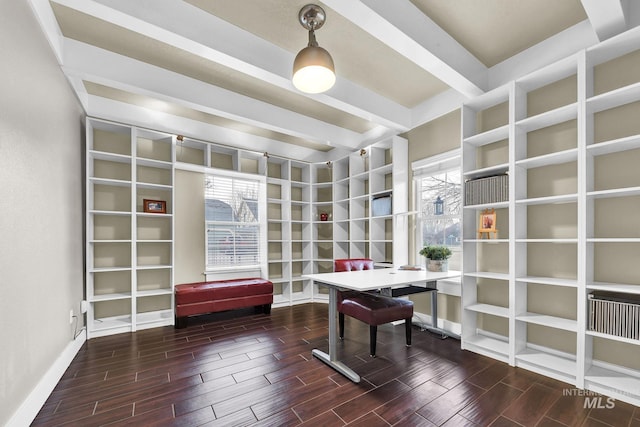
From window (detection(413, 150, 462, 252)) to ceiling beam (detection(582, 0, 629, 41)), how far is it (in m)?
1.55

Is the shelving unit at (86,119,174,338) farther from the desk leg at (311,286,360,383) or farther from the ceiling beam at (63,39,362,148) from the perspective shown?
the desk leg at (311,286,360,383)

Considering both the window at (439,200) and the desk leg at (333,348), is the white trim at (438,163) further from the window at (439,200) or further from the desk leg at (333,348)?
the desk leg at (333,348)

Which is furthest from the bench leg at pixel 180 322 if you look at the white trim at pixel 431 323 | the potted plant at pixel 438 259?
the potted plant at pixel 438 259

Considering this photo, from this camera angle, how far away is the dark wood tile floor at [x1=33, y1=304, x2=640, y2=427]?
1913 millimetres

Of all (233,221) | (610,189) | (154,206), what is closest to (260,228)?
(233,221)

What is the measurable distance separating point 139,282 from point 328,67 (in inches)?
149

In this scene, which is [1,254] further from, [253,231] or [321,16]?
[253,231]

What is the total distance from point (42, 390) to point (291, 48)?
3.40 meters

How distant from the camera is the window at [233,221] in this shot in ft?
15.2

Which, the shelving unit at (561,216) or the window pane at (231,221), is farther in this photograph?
the window pane at (231,221)

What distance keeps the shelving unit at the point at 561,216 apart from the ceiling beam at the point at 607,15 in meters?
0.13

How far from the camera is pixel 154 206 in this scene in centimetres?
407

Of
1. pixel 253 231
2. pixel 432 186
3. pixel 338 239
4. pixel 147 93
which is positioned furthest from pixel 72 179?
pixel 432 186

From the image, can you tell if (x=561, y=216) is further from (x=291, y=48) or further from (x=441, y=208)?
(x=291, y=48)
